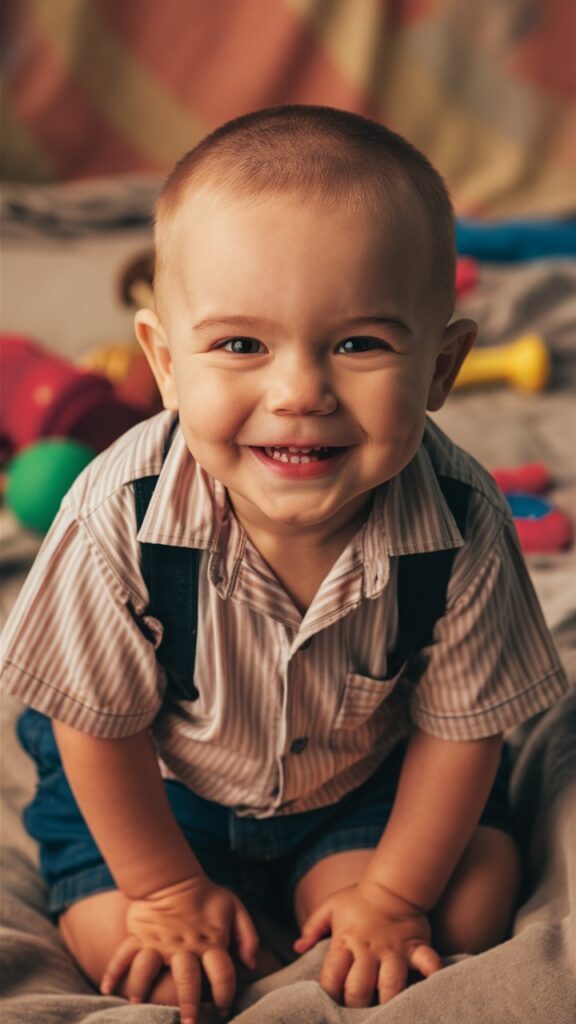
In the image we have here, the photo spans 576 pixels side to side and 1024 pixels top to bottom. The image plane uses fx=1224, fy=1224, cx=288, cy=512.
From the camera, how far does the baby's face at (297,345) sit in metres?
0.60

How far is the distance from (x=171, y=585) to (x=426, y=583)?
0.51ft

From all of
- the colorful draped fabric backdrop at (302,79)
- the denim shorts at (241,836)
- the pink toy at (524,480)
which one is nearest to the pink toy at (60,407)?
the pink toy at (524,480)

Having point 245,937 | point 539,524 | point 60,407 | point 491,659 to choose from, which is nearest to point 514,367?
point 539,524

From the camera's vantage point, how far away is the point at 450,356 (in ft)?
2.35

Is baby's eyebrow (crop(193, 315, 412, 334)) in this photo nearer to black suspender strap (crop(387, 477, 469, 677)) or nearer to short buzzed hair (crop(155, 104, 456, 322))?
short buzzed hair (crop(155, 104, 456, 322))

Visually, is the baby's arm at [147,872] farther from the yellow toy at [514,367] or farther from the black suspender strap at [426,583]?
the yellow toy at [514,367]

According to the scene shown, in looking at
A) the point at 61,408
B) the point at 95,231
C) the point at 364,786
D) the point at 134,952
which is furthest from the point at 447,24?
the point at 134,952

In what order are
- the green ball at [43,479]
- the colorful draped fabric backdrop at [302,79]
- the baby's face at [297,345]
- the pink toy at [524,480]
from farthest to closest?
the colorful draped fabric backdrop at [302,79], the pink toy at [524,480], the green ball at [43,479], the baby's face at [297,345]

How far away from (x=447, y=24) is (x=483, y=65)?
0.33ft

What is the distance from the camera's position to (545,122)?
2324 millimetres

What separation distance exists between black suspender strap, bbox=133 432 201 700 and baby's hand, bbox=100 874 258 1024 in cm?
16

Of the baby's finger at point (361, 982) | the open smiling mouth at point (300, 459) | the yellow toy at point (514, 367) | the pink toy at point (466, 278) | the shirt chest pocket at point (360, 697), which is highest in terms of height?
the pink toy at point (466, 278)

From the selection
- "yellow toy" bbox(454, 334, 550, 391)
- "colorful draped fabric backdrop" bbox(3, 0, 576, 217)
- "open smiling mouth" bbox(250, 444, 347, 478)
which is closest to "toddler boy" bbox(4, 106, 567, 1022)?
"open smiling mouth" bbox(250, 444, 347, 478)

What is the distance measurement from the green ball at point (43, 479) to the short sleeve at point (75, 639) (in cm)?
47
